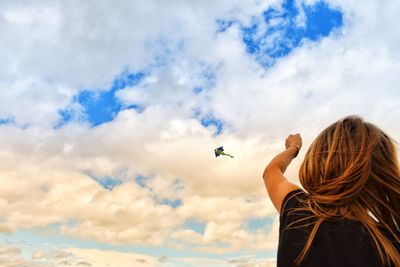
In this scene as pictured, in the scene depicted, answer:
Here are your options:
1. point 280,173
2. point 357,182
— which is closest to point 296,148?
point 280,173

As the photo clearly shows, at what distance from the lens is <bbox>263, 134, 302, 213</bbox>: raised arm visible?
6.68m

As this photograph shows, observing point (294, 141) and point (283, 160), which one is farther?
point (294, 141)

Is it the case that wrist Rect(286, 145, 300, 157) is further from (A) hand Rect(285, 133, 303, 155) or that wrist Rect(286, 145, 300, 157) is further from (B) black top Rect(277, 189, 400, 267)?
(B) black top Rect(277, 189, 400, 267)

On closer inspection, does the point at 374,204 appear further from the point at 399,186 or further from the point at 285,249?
the point at 285,249

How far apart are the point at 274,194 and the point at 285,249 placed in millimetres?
1176

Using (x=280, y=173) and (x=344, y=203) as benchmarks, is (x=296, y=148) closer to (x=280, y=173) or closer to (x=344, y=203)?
(x=280, y=173)

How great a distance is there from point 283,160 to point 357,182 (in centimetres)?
190

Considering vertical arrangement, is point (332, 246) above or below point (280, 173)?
below

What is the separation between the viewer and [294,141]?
858cm

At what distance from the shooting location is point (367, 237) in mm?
5445

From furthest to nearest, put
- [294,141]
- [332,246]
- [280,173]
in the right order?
[294,141] → [280,173] → [332,246]

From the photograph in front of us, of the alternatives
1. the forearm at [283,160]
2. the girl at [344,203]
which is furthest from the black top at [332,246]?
the forearm at [283,160]

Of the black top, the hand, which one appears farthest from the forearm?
the black top

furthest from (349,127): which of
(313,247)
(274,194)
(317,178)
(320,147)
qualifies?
(313,247)
